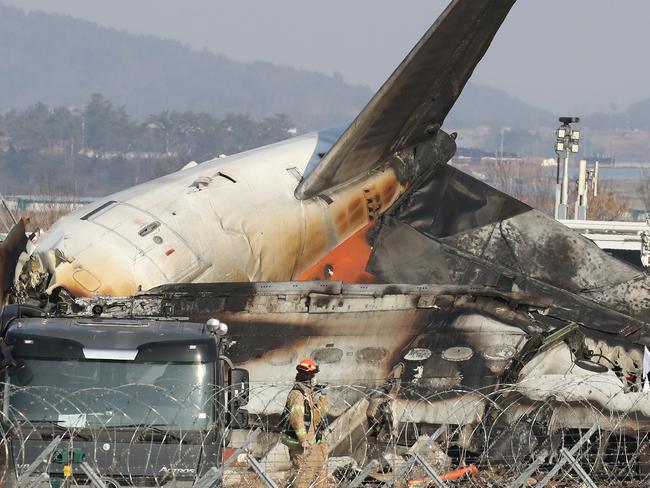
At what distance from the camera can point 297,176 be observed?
23938 mm

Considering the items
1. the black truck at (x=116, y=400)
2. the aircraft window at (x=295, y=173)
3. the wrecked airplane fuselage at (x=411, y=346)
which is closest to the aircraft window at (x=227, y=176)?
the aircraft window at (x=295, y=173)

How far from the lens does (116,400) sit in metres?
13.3

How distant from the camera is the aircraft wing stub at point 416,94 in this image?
2261cm

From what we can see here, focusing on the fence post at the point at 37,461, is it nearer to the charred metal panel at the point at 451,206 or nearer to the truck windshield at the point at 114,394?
the truck windshield at the point at 114,394

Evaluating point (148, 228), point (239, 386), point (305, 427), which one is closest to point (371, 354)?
point (148, 228)

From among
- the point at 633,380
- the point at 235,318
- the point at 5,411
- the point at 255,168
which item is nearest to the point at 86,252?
the point at 235,318

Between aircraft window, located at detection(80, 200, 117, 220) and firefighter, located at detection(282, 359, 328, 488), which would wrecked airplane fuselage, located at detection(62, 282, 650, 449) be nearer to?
aircraft window, located at detection(80, 200, 117, 220)

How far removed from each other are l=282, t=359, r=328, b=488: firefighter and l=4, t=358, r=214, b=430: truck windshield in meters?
1.00

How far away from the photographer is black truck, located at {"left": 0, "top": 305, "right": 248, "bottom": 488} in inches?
500

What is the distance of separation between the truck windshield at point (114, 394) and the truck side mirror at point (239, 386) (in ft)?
1.18

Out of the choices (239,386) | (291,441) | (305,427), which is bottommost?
(291,441)

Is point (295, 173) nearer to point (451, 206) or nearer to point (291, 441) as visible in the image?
point (451, 206)

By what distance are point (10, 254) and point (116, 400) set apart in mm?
5122

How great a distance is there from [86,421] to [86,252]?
261 inches
